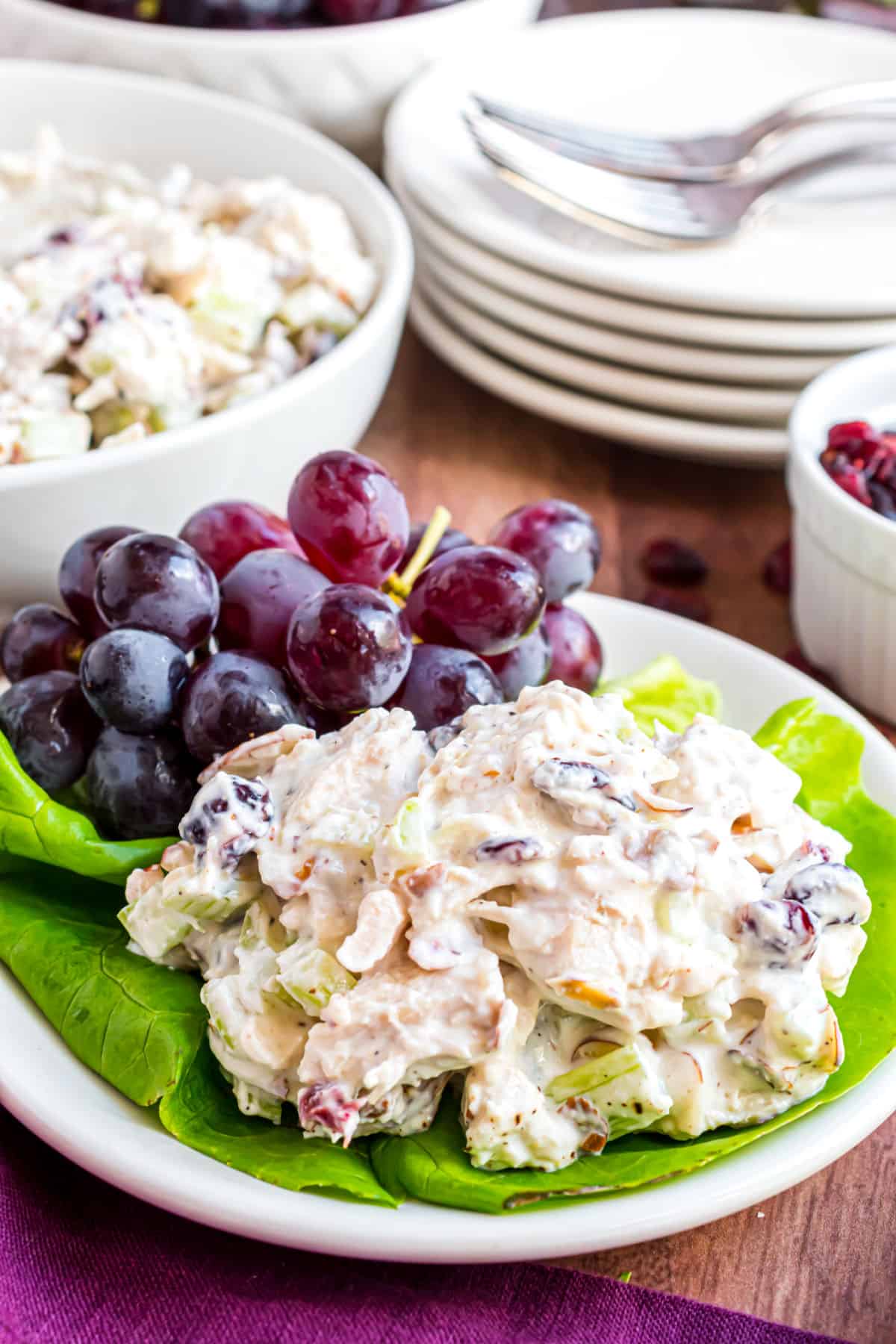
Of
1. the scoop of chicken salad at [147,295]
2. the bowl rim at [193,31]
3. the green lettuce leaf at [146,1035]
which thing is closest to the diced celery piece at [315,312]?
the scoop of chicken salad at [147,295]

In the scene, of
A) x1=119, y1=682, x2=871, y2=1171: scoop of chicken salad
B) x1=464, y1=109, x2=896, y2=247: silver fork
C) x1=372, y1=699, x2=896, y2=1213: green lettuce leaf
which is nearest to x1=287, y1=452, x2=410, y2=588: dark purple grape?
x1=119, y1=682, x2=871, y2=1171: scoop of chicken salad

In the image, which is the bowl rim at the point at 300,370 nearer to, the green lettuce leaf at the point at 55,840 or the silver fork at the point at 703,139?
the silver fork at the point at 703,139

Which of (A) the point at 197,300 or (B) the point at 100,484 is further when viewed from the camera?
(A) the point at 197,300

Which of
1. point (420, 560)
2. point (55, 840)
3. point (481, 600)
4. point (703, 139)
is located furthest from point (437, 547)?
point (703, 139)

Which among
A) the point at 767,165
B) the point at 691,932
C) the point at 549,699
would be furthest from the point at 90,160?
the point at 691,932

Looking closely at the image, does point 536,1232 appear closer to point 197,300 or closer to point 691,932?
point 691,932
